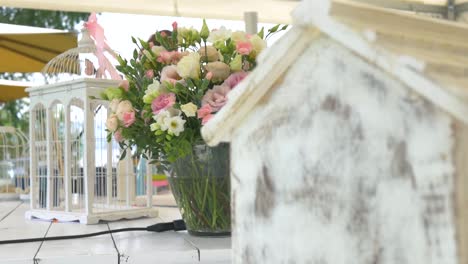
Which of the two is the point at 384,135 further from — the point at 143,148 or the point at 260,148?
the point at 143,148

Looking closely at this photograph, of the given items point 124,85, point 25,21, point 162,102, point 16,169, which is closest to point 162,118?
point 162,102

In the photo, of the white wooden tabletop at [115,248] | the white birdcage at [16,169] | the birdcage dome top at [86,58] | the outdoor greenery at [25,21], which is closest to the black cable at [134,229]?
the white wooden tabletop at [115,248]

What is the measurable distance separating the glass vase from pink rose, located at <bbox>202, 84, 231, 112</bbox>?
0.08 meters

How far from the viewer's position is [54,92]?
47.4 inches

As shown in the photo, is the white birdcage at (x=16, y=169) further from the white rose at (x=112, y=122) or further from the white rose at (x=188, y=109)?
the white rose at (x=188, y=109)

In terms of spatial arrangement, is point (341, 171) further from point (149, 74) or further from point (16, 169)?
point (16, 169)

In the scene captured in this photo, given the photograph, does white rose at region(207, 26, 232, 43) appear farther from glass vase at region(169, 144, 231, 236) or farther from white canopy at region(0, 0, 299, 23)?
white canopy at region(0, 0, 299, 23)

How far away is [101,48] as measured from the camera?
127 centimetres

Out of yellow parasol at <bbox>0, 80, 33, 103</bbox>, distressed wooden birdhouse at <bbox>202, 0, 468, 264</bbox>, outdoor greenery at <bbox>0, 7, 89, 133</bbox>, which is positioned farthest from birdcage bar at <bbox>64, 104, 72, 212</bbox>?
outdoor greenery at <bbox>0, 7, 89, 133</bbox>

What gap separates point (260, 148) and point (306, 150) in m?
0.05

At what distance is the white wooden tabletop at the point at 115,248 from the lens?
2.65 feet

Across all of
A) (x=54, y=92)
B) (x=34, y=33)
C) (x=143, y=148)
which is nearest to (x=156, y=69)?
(x=143, y=148)

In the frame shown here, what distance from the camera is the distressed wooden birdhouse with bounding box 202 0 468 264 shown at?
1.06 ft

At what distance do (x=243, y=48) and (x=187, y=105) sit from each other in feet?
0.41
